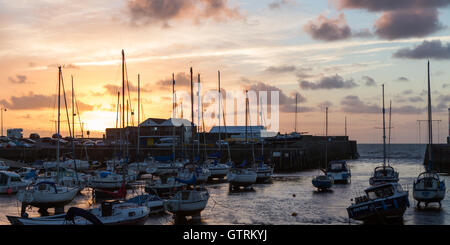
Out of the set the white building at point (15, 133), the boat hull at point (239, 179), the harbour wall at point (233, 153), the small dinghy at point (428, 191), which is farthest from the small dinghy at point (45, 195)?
the white building at point (15, 133)

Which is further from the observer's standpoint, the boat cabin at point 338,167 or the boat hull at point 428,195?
the boat cabin at point 338,167

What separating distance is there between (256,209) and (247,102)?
37511mm

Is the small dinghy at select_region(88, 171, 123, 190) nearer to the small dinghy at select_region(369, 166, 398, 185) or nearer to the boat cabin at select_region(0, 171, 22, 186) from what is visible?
the boat cabin at select_region(0, 171, 22, 186)

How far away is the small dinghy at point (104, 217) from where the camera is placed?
2181 centimetres

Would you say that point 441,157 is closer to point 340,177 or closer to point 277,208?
point 340,177

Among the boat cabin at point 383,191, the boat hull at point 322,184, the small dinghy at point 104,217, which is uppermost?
the boat cabin at point 383,191

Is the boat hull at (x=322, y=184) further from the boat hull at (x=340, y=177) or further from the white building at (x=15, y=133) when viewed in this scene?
the white building at (x=15, y=133)

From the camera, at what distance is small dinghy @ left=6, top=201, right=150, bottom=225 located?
71.5 ft

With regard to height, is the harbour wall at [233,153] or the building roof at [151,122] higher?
the building roof at [151,122]

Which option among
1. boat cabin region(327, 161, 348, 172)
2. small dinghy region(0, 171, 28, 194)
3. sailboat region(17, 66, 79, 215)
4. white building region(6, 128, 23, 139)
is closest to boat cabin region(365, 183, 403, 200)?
sailboat region(17, 66, 79, 215)

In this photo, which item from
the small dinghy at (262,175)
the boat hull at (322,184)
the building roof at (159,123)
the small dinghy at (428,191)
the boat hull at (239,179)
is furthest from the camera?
the building roof at (159,123)

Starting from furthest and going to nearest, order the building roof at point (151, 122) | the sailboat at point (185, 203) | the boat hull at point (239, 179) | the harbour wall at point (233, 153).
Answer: the building roof at point (151, 122) → the harbour wall at point (233, 153) → the boat hull at point (239, 179) → the sailboat at point (185, 203)

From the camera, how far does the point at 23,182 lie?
50.2m
